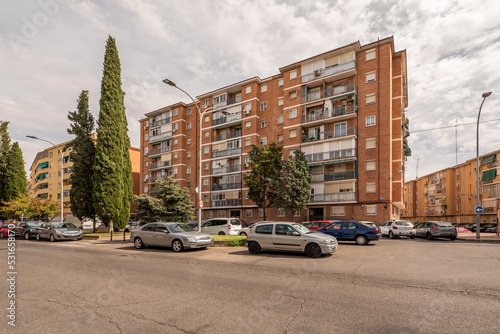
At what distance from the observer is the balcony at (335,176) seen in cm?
3200

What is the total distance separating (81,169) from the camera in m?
25.0

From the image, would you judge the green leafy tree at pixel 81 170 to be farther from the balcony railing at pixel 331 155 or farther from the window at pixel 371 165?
the window at pixel 371 165

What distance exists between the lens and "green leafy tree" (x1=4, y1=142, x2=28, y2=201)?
39225 mm

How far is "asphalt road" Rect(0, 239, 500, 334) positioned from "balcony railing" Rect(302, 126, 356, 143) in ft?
80.5

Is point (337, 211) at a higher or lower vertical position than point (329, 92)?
lower

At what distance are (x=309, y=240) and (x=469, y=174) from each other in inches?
2305

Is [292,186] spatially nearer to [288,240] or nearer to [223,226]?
[223,226]

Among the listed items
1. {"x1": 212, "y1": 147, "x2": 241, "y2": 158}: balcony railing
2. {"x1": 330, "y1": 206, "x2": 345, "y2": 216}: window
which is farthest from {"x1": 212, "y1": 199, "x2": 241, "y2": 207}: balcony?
{"x1": 330, "y1": 206, "x2": 345, "y2": 216}: window

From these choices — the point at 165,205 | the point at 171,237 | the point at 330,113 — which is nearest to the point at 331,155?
the point at 330,113

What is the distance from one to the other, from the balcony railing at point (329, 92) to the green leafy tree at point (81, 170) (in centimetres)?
2492

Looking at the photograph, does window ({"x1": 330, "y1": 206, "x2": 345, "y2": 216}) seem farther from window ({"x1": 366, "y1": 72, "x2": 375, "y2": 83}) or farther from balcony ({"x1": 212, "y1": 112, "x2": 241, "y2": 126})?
balcony ({"x1": 212, "y1": 112, "x2": 241, "y2": 126})

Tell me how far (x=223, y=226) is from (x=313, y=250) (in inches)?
462

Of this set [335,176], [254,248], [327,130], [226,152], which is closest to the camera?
[254,248]

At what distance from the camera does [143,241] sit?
14391 millimetres
